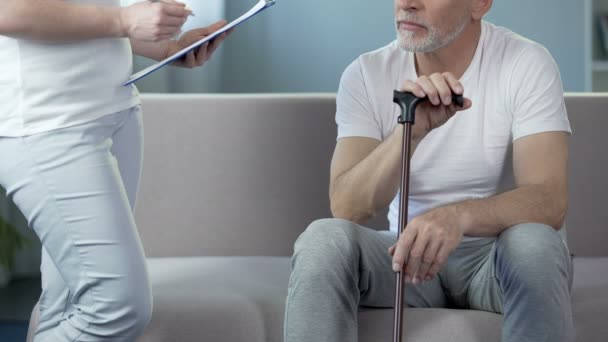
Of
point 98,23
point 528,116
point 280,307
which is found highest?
point 98,23

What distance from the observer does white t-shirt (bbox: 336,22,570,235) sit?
1.75 m

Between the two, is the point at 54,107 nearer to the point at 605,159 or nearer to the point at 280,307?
the point at 280,307

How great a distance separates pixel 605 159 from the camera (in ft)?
7.06

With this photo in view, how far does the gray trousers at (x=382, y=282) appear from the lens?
1397mm

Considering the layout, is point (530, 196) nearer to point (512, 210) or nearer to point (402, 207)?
point (512, 210)

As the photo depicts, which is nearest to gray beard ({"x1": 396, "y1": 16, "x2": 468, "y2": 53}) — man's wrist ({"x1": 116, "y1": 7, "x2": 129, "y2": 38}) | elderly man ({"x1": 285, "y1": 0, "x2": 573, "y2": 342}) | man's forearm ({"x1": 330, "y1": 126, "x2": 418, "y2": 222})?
elderly man ({"x1": 285, "y1": 0, "x2": 573, "y2": 342})

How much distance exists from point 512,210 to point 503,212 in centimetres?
2

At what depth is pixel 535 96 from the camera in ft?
5.68

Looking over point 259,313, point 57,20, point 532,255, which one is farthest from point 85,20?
point 532,255

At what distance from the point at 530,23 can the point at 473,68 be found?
1.91 meters

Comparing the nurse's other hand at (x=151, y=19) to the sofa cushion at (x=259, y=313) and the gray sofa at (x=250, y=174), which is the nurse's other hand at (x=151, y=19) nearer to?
the sofa cushion at (x=259, y=313)

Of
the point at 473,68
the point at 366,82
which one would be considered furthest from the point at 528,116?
the point at 366,82

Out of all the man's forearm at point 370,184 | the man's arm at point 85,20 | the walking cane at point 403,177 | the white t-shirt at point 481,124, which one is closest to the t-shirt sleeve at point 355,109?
the white t-shirt at point 481,124

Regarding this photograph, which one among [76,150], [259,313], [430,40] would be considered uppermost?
[430,40]
